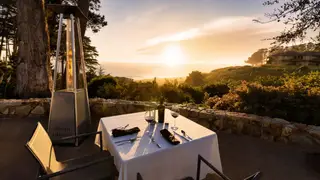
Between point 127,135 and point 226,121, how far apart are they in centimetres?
247

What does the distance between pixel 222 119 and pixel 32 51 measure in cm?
529

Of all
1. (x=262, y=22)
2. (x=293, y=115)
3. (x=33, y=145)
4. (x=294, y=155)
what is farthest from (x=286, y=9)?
(x=33, y=145)

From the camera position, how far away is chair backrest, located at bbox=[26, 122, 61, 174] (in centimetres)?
137

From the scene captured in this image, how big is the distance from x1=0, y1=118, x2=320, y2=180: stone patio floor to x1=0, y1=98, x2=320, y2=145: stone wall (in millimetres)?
153

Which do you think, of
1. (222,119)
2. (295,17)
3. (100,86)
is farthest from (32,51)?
(295,17)

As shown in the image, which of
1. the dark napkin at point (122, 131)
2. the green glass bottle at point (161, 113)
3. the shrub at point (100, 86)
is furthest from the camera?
the shrub at point (100, 86)

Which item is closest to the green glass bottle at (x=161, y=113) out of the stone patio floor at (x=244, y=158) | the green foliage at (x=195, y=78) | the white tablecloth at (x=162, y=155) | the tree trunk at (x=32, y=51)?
the white tablecloth at (x=162, y=155)

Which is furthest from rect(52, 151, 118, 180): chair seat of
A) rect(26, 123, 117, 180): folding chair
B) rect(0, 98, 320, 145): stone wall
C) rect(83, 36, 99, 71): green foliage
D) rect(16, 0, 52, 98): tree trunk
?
rect(83, 36, 99, 71): green foliage

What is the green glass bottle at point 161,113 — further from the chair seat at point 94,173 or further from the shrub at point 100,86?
the shrub at point 100,86

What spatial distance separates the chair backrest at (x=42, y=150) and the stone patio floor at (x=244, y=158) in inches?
34.7

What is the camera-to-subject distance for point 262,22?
14.3 feet

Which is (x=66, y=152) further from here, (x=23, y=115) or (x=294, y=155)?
(x=294, y=155)

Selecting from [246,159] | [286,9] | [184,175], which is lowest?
[246,159]

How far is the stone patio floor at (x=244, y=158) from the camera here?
7.63ft
